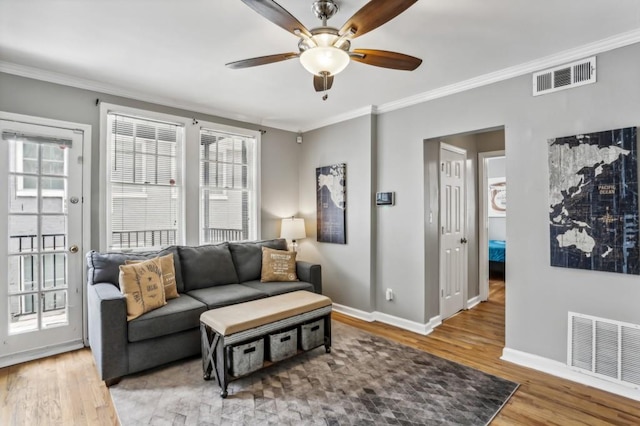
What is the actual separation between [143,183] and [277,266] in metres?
1.79

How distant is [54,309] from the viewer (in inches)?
122

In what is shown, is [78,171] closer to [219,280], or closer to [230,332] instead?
[219,280]

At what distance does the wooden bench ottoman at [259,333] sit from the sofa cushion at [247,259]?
969mm

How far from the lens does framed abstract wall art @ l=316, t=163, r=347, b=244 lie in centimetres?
432

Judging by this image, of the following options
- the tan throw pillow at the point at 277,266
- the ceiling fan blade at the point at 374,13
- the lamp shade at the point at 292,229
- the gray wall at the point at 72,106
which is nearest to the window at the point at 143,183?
the gray wall at the point at 72,106

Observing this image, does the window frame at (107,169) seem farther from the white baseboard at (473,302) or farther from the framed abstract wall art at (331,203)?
the white baseboard at (473,302)

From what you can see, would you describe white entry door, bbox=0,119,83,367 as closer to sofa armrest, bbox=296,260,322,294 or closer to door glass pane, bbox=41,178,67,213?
door glass pane, bbox=41,178,67,213

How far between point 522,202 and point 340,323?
2334 millimetres

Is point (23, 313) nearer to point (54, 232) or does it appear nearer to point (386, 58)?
point (54, 232)

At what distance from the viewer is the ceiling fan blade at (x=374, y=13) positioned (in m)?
1.56

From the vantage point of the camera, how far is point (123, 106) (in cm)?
349

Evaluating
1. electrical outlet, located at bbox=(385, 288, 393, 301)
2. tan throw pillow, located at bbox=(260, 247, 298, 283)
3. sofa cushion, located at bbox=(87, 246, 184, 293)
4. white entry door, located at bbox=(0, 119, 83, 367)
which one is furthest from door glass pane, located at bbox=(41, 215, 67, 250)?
electrical outlet, located at bbox=(385, 288, 393, 301)

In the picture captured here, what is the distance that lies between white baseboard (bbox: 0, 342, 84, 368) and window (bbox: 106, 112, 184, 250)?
3.24ft

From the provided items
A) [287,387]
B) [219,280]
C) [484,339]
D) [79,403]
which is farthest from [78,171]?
[484,339]
